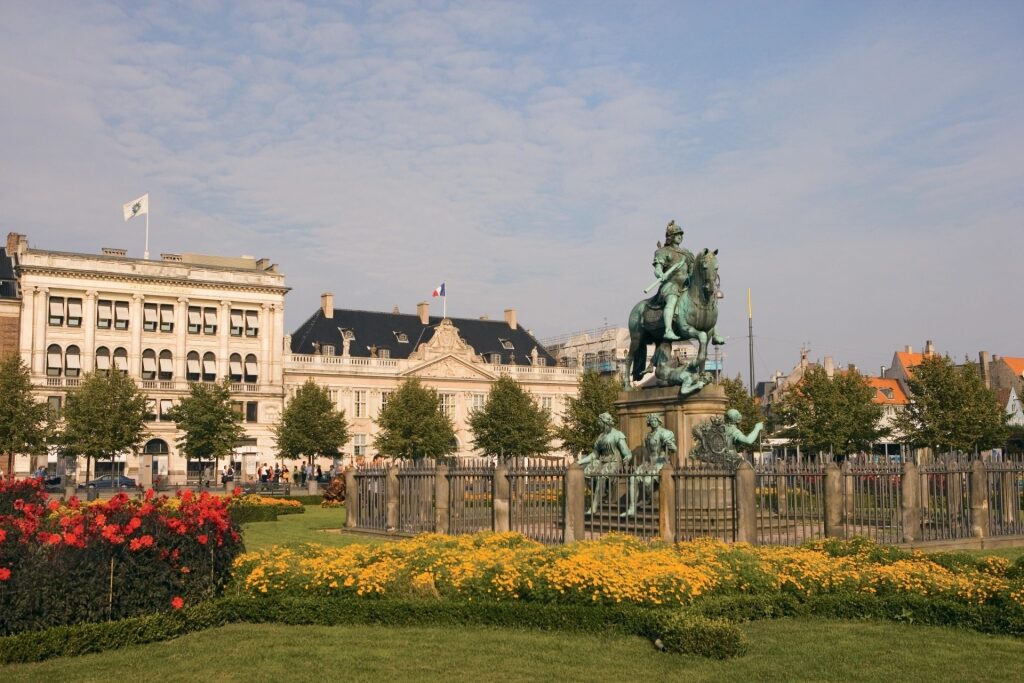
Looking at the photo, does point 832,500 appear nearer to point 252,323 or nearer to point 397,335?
point 252,323

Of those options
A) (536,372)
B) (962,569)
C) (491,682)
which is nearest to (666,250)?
(962,569)

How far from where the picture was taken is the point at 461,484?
23.9 m

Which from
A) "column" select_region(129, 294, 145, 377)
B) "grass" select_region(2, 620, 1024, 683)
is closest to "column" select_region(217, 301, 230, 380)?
"column" select_region(129, 294, 145, 377)

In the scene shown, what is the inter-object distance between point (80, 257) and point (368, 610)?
240 ft

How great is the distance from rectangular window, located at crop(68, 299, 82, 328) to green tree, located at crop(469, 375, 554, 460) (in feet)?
104

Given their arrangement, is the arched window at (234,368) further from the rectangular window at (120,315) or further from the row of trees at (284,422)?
the rectangular window at (120,315)

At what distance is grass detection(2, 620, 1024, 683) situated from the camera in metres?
11.2

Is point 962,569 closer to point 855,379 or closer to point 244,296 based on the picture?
point 855,379

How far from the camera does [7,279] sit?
80375mm

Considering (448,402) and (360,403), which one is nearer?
(360,403)

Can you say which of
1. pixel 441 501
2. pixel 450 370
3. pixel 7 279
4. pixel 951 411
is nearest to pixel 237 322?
pixel 7 279

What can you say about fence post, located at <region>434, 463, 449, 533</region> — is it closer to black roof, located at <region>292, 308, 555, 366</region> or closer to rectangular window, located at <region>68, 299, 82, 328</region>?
rectangular window, located at <region>68, 299, 82, 328</region>

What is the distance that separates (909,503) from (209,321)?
72232 millimetres

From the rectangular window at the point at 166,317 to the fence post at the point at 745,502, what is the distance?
233 feet
